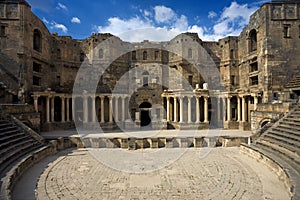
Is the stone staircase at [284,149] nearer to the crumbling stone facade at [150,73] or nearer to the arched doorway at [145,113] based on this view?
the crumbling stone facade at [150,73]

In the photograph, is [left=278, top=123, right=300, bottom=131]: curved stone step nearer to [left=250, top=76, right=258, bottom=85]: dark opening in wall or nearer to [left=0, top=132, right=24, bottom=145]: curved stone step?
[left=250, top=76, right=258, bottom=85]: dark opening in wall

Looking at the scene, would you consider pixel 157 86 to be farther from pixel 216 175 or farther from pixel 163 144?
pixel 216 175

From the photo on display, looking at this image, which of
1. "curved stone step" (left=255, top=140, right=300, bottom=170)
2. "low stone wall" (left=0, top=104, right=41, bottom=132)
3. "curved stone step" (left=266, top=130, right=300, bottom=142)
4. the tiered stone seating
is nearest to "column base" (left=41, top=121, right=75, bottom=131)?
"low stone wall" (left=0, top=104, right=41, bottom=132)

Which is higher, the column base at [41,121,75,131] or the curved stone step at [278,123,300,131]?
the curved stone step at [278,123,300,131]

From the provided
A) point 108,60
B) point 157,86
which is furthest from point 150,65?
point 108,60

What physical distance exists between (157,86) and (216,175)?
16722 millimetres

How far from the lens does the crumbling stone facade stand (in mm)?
17688

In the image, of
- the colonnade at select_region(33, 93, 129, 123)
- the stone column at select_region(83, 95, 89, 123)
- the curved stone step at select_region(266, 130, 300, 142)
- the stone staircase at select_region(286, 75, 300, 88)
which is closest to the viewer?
the curved stone step at select_region(266, 130, 300, 142)

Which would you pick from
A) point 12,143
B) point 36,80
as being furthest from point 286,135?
point 36,80

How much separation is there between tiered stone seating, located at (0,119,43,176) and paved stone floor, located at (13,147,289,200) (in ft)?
5.28

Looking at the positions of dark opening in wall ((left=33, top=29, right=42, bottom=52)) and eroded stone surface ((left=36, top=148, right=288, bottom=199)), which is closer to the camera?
eroded stone surface ((left=36, top=148, right=288, bottom=199))

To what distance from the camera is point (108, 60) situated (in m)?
23.6

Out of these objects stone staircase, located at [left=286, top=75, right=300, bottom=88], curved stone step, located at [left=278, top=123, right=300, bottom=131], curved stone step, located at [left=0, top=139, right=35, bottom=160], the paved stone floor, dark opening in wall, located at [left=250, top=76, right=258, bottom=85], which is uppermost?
dark opening in wall, located at [left=250, top=76, right=258, bottom=85]

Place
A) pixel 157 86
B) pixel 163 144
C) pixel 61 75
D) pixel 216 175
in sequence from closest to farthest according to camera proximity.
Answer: pixel 216 175 → pixel 163 144 → pixel 61 75 → pixel 157 86
